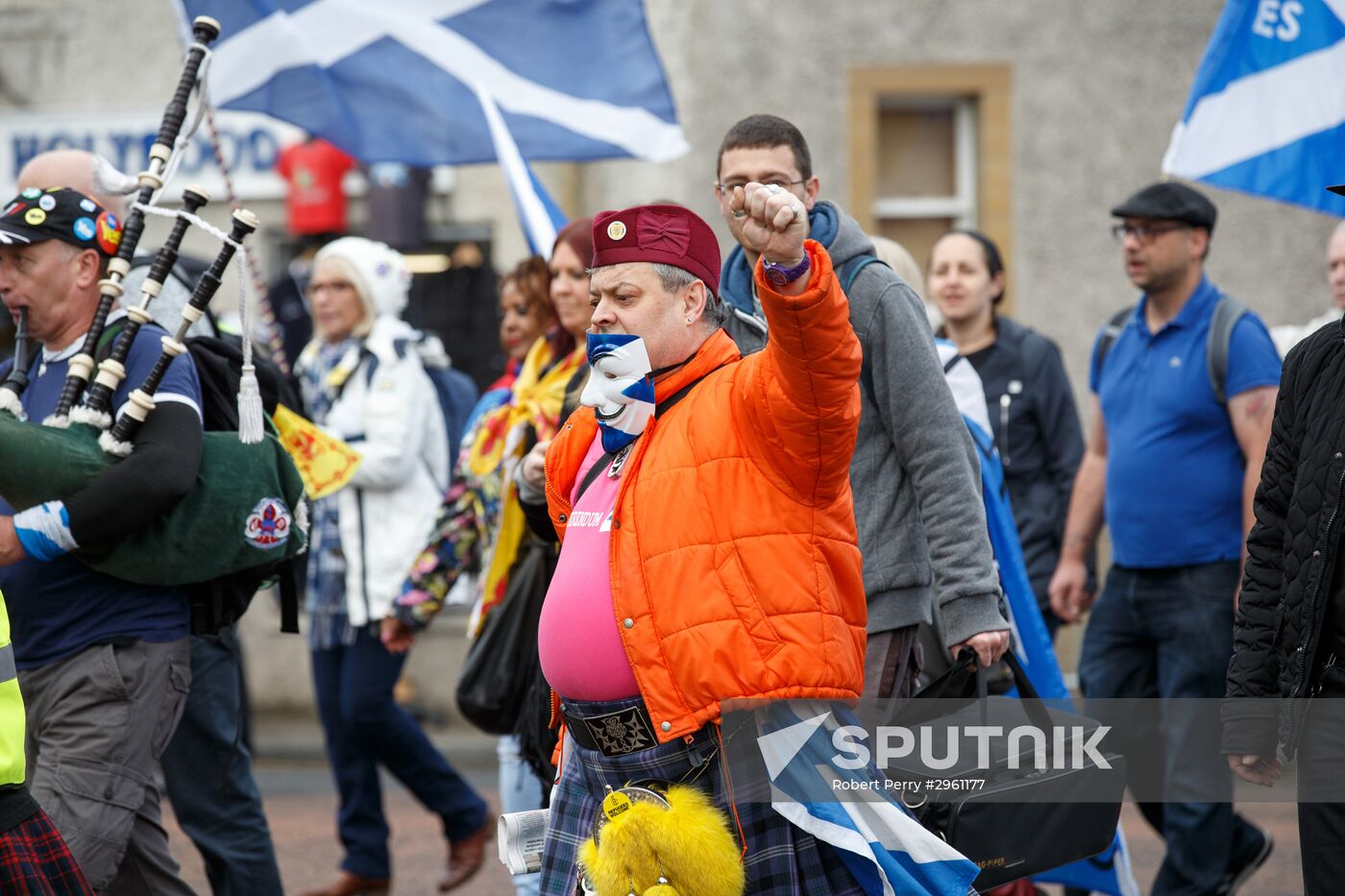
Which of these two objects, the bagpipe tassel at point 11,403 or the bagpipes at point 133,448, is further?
the bagpipe tassel at point 11,403

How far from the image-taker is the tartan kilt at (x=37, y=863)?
3494 millimetres

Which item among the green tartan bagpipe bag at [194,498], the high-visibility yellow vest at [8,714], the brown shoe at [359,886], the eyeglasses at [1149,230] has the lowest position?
the brown shoe at [359,886]

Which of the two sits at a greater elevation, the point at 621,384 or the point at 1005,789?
the point at 621,384

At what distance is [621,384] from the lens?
3.59m

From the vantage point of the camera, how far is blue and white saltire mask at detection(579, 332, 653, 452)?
3.59m

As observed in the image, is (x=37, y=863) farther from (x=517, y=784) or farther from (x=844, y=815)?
(x=517, y=784)

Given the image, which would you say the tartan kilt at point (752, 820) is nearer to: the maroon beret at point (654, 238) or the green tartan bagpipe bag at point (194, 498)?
the maroon beret at point (654, 238)

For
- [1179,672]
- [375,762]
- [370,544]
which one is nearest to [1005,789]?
[1179,672]

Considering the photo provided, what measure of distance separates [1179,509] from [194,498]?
127 inches

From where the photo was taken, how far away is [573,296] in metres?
5.47

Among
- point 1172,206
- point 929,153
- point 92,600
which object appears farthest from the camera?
point 929,153

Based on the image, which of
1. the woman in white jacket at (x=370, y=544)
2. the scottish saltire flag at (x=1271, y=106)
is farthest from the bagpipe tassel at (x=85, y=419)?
the scottish saltire flag at (x=1271, y=106)

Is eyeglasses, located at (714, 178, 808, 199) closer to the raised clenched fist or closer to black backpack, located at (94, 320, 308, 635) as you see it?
the raised clenched fist

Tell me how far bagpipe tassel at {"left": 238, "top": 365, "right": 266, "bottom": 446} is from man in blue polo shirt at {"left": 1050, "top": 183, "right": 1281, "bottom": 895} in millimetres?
3011
